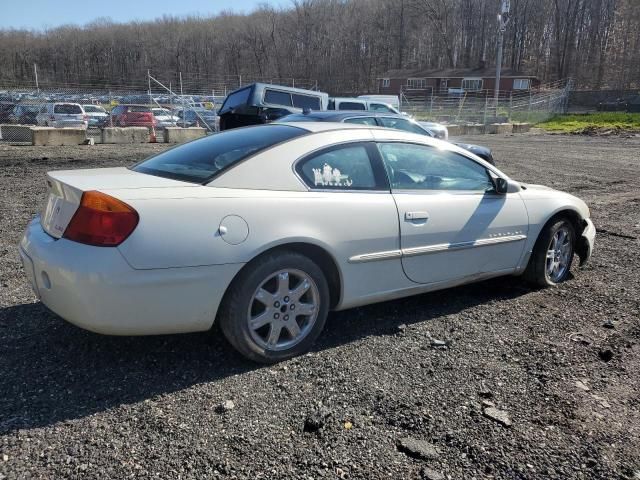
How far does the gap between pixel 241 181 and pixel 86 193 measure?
843 millimetres

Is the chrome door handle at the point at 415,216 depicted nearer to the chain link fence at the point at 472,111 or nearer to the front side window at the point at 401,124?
the front side window at the point at 401,124

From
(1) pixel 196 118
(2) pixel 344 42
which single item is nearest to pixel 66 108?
(1) pixel 196 118

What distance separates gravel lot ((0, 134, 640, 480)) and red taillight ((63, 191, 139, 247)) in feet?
2.63

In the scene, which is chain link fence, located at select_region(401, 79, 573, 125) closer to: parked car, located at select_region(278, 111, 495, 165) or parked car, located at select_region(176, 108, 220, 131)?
parked car, located at select_region(176, 108, 220, 131)

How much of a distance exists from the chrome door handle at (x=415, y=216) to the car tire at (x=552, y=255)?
55.4 inches

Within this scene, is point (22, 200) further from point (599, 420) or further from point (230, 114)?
point (599, 420)

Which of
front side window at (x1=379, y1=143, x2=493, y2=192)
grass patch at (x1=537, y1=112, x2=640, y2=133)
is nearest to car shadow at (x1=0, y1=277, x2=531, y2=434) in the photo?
front side window at (x1=379, y1=143, x2=493, y2=192)

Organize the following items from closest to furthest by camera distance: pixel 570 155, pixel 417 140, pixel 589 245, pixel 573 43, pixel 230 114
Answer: pixel 417 140 → pixel 589 245 → pixel 230 114 → pixel 570 155 → pixel 573 43

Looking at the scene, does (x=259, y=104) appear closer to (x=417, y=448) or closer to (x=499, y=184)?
(x=499, y=184)

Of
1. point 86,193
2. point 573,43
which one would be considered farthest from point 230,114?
point 573,43

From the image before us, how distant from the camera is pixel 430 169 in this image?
13.0 feet

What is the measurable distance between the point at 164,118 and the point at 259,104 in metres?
15.3

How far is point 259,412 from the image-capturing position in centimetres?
265

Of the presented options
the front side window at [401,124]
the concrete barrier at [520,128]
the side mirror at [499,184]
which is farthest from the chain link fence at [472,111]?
the side mirror at [499,184]
